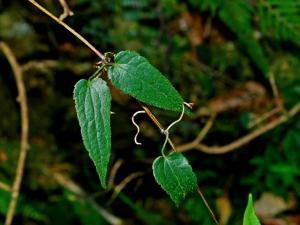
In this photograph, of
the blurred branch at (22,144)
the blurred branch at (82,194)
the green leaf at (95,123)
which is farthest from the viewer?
the blurred branch at (82,194)

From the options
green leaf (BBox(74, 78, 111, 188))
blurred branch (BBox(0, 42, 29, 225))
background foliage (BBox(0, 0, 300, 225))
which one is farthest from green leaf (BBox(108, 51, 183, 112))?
background foliage (BBox(0, 0, 300, 225))

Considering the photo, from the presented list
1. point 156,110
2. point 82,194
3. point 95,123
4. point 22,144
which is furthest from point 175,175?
point 156,110

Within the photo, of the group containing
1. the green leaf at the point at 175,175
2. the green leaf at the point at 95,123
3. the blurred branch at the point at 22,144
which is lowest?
the green leaf at the point at 175,175

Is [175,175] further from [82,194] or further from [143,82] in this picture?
[82,194]

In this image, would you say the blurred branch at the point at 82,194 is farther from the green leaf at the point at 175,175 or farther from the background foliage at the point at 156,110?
the green leaf at the point at 175,175

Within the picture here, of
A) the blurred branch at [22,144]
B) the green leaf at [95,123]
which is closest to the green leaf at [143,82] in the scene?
the green leaf at [95,123]

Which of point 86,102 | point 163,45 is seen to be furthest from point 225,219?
point 86,102

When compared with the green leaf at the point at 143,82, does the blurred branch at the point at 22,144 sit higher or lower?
higher
